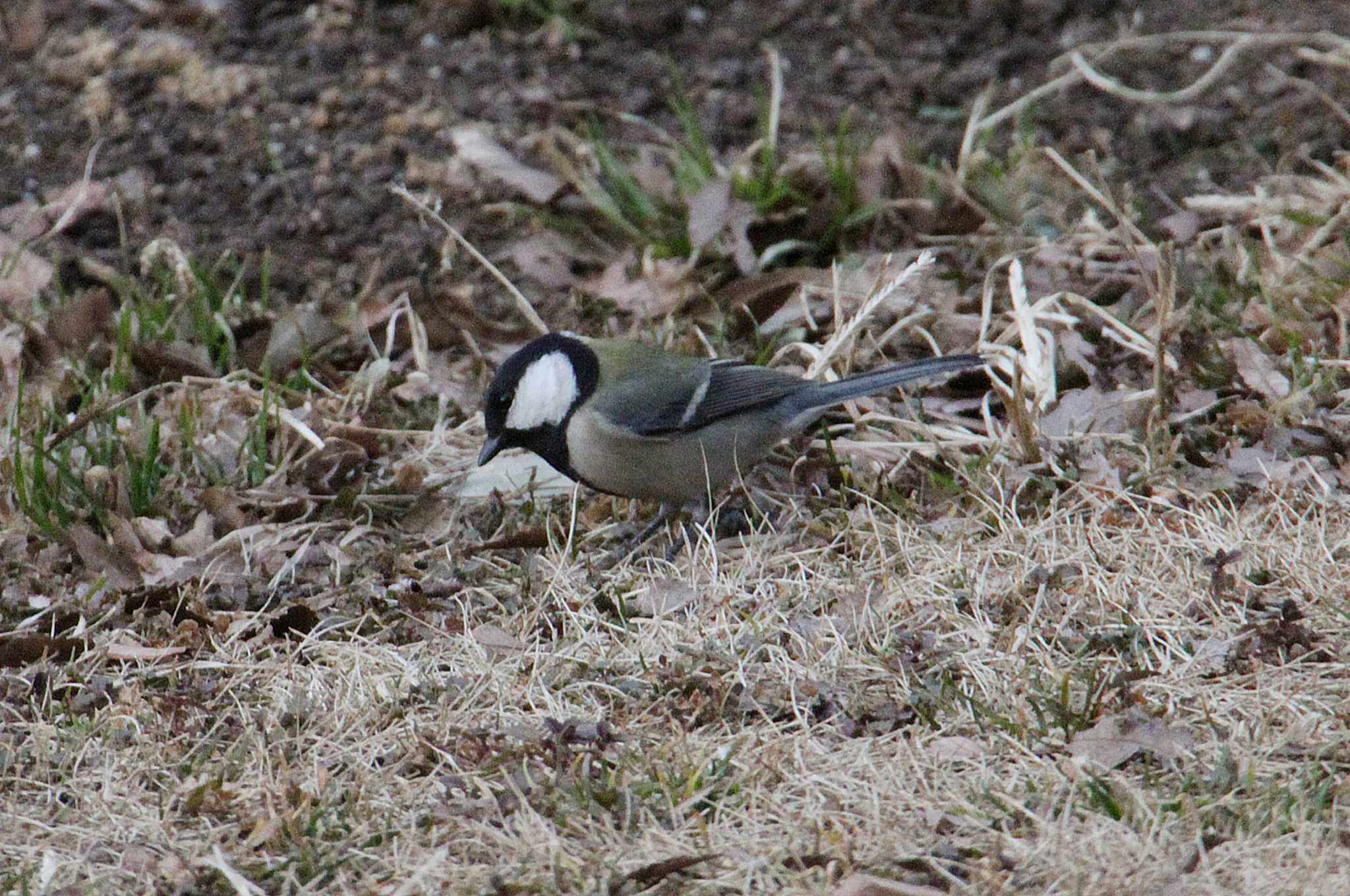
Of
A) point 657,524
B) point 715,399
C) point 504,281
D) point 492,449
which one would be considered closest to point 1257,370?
point 715,399

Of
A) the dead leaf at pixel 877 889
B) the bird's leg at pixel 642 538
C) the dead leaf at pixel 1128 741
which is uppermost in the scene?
the dead leaf at pixel 877 889

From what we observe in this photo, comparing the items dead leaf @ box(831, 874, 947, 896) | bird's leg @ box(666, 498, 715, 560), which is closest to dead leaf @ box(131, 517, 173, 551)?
bird's leg @ box(666, 498, 715, 560)

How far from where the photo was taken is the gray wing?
454cm

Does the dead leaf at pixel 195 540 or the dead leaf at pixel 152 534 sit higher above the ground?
the dead leaf at pixel 152 534

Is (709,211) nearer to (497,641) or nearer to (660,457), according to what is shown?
(660,457)

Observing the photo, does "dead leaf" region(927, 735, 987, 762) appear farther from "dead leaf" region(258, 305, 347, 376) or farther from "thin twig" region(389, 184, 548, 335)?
"dead leaf" region(258, 305, 347, 376)

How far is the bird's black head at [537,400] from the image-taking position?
4.49 metres

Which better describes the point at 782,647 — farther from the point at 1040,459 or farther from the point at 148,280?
the point at 148,280

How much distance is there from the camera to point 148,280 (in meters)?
5.63

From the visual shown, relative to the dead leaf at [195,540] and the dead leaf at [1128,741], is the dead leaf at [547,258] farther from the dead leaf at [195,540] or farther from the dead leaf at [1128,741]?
the dead leaf at [1128,741]

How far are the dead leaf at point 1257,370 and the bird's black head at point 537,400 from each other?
190 cm

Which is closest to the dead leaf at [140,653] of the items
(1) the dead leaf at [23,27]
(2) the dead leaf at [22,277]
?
(2) the dead leaf at [22,277]

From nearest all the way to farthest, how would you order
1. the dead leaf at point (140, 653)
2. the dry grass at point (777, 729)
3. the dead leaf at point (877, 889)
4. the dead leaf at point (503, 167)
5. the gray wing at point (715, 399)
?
the dead leaf at point (877, 889) → the dry grass at point (777, 729) → the dead leaf at point (140, 653) → the gray wing at point (715, 399) → the dead leaf at point (503, 167)

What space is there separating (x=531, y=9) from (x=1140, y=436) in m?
3.51
